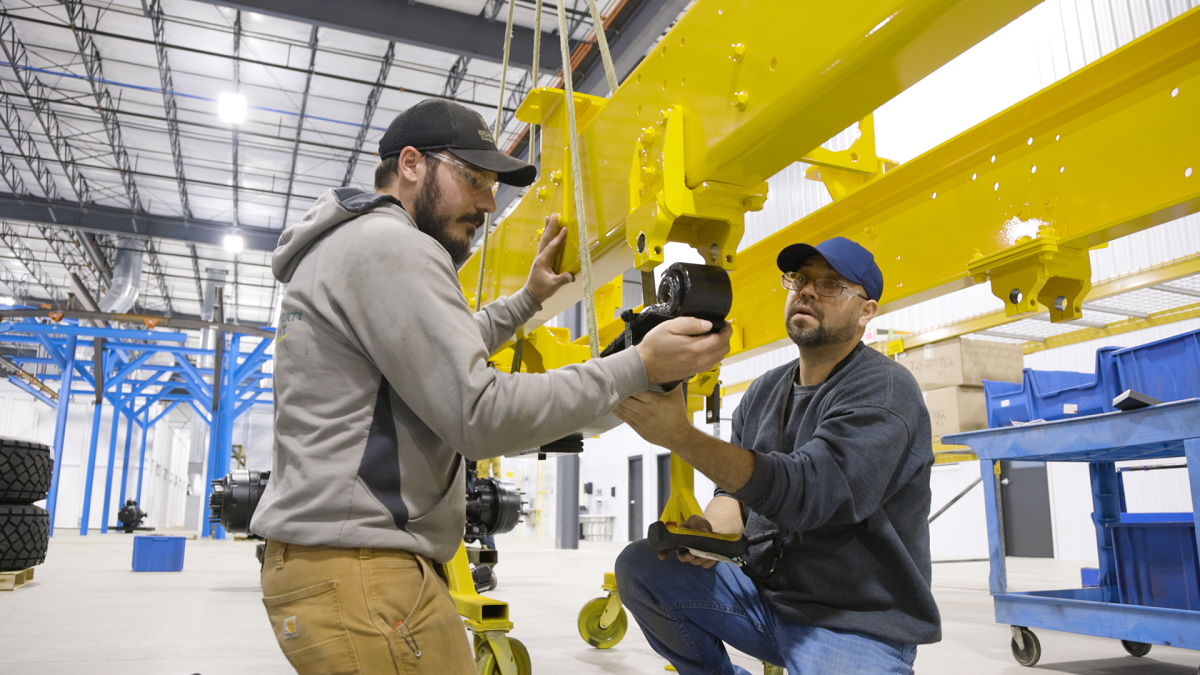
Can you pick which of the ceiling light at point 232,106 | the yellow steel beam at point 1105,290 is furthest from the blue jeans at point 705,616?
the ceiling light at point 232,106

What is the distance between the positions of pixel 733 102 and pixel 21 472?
425 cm

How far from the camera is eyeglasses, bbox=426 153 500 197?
170 cm

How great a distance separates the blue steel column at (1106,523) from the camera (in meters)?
4.14

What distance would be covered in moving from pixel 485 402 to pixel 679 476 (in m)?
0.80

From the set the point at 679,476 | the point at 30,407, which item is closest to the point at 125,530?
the point at 30,407

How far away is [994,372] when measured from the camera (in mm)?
7016

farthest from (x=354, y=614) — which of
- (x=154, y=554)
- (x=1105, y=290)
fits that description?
(x=1105, y=290)

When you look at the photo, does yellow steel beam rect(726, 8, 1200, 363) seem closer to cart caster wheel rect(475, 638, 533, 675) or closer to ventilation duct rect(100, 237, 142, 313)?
cart caster wheel rect(475, 638, 533, 675)

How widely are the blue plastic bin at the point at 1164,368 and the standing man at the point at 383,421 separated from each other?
3.24m

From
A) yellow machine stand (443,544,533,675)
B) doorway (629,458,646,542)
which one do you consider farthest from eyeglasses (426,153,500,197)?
doorway (629,458,646,542)

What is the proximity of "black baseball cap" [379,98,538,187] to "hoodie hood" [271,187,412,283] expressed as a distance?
0.60ft

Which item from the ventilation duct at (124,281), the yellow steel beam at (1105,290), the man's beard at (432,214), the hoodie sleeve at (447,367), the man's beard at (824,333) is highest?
the ventilation duct at (124,281)

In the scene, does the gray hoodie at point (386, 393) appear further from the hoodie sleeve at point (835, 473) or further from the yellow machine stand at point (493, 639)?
the yellow machine stand at point (493, 639)

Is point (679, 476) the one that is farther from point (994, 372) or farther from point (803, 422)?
point (994, 372)
